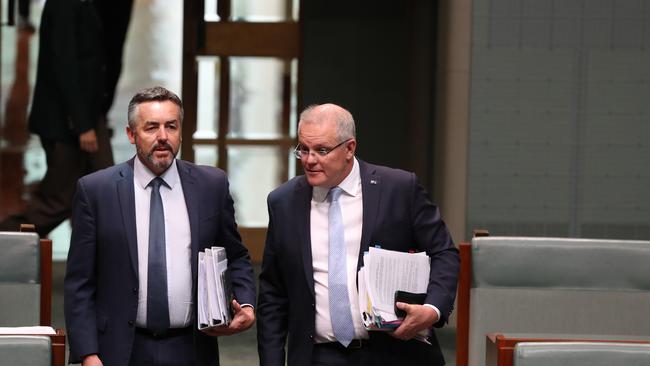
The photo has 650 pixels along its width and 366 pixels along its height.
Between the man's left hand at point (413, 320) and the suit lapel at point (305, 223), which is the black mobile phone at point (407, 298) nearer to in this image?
the man's left hand at point (413, 320)

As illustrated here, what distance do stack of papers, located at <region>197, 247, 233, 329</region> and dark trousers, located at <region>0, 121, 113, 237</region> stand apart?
3920mm

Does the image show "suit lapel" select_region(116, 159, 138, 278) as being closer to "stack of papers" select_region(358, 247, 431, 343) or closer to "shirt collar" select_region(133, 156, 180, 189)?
"shirt collar" select_region(133, 156, 180, 189)

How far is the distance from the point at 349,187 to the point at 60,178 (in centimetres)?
396

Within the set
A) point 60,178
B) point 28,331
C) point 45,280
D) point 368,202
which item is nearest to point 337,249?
point 368,202

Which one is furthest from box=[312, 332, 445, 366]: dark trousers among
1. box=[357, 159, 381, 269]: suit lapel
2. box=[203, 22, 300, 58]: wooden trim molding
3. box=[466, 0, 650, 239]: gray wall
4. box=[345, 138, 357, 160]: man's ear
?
box=[203, 22, 300, 58]: wooden trim molding

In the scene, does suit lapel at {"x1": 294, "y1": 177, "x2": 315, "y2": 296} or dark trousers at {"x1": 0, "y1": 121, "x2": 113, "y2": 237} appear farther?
dark trousers at {"x1": 0, "y1": 121, "x2": 113, "y2": 237}

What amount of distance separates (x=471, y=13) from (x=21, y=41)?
4.62 metres

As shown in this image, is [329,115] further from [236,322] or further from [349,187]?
[236,322]

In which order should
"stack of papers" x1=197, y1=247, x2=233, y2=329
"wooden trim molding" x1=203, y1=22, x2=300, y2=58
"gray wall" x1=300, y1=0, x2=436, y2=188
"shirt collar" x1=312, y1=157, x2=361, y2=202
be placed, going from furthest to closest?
"wooden trim molding" x1=203, y1=22, x2=300, y2=58 < "gray wall" x1=300, y1=0, x2=436, y2=188 < "shirt collar" x1=312, y1=157, x2=361, y2=202 < "stack of papers" x1=197, y1=247, x2=233, y2=329

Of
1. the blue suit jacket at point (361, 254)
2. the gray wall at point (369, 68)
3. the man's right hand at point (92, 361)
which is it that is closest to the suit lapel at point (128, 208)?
the man's right hand at point (92, 361)

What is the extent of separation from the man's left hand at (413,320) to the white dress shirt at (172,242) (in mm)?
610

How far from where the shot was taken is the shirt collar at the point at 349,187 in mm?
3773

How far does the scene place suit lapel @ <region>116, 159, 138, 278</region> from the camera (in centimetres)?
359

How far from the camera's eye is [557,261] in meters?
4.32
